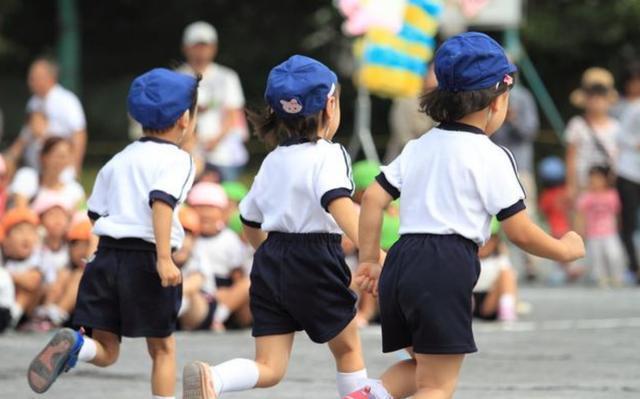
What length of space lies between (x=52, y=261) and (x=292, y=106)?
5102 mm

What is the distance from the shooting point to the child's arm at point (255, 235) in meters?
7.32

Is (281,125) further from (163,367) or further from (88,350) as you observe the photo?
(88,350)

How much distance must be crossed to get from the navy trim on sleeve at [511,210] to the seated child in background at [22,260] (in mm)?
5734

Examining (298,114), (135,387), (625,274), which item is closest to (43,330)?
(135,387)

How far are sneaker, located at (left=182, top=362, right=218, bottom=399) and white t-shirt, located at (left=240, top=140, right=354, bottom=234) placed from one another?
722 millimetres

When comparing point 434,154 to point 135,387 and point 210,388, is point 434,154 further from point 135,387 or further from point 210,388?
point 135,387

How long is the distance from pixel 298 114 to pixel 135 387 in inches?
86.8

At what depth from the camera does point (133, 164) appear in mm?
7586

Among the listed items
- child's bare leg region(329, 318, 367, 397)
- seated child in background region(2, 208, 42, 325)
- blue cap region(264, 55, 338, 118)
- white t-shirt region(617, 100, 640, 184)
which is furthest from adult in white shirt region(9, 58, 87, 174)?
child's bare leg region(329, 318, 367, 397)

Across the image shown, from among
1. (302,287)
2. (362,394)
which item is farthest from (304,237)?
(362,394)

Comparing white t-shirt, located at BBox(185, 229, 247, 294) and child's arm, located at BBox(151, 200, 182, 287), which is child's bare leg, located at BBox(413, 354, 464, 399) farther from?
white t-shirt, located at BBox(185, 229, 247, 294)

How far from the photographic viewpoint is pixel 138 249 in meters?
7.57

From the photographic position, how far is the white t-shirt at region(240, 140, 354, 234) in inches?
274

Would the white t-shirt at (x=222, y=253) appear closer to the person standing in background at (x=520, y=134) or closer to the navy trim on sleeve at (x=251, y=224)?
the person standing in background at (x=520, y=134)
